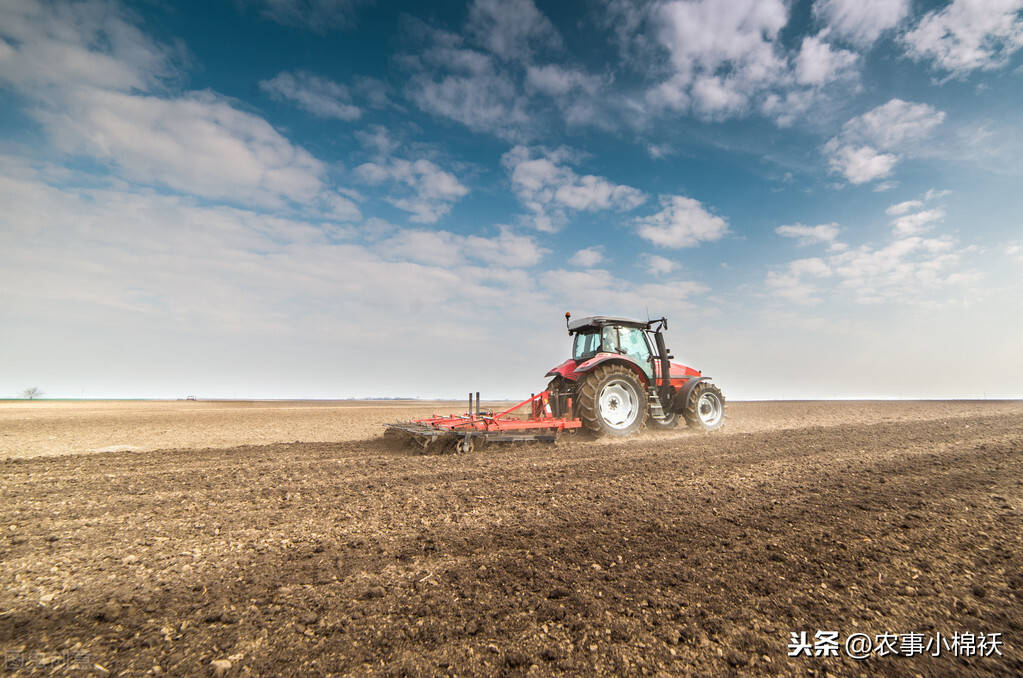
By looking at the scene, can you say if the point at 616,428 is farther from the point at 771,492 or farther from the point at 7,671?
the point at 7,671

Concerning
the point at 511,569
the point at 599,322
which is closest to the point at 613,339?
the point at 599,322

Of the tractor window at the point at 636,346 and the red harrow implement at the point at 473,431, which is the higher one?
the tractor window at the point at 636,346

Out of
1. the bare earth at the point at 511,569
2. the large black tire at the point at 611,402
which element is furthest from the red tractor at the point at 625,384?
the bare earth at the point at 511,569

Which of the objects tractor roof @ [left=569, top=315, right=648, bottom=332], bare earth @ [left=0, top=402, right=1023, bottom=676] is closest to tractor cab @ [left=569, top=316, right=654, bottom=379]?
tractor roof @ [left=569, top=315, right=648, bottom=332]

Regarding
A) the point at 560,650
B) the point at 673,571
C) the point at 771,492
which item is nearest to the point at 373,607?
the point at 560,650

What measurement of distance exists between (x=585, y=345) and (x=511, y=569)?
741cm

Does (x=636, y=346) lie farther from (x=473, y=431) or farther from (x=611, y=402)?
(x=473, y=431)

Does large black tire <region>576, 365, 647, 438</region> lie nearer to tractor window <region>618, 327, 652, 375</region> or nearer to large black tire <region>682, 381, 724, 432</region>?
tractor window <region>618, 327, 652, 375</region>

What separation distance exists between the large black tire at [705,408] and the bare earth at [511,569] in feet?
13.3

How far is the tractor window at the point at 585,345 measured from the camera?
30.7ft

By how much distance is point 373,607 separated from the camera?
7.44 ft

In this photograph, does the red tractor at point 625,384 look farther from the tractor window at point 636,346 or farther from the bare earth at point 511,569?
the bare earth at point 511,569

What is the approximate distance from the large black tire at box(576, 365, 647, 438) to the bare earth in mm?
2639

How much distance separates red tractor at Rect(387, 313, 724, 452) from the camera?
292 inches
